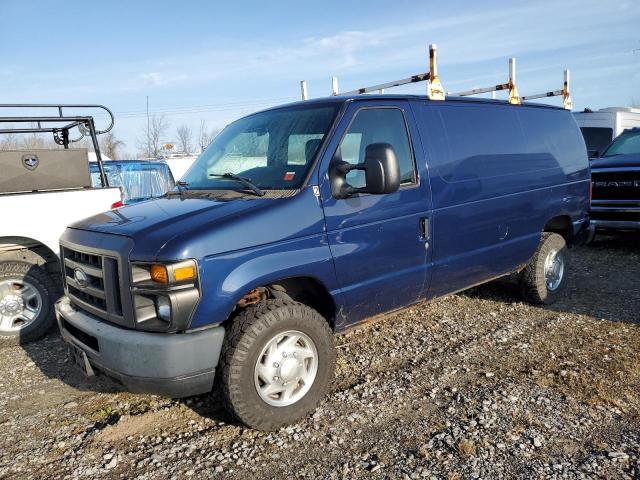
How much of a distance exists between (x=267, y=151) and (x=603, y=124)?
1231 centimetres

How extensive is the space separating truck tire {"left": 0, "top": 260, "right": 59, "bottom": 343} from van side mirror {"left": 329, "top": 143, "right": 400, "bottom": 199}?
3345 millimetres

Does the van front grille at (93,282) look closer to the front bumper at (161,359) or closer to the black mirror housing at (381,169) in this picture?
the front bumper at (161,359)

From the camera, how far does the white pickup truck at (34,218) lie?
5.00 meters

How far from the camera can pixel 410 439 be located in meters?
3.19

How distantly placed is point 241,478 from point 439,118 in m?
3.15

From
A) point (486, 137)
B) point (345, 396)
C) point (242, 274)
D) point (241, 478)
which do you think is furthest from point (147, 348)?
point (486, 137)

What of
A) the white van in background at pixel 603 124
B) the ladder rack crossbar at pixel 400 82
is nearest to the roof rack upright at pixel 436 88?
the ladder rack crossbar at pixel 400 82

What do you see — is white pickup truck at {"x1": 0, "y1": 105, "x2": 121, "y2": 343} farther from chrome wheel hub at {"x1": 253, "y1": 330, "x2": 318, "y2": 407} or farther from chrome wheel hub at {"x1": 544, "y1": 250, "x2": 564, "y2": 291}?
chrome wheel hub at {"x1": 544, "y1": 250, "x2": 564, "y2": 291}

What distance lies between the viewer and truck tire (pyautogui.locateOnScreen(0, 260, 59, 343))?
4992 millimetres

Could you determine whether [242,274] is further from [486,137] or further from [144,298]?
[486,137]

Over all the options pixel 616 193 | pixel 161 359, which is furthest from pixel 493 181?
pixel 616 193

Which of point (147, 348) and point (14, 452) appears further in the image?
point (14, 452)

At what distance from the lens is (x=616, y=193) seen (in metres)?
8.45

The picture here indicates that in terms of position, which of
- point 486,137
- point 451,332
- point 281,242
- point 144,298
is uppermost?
point 486,137
